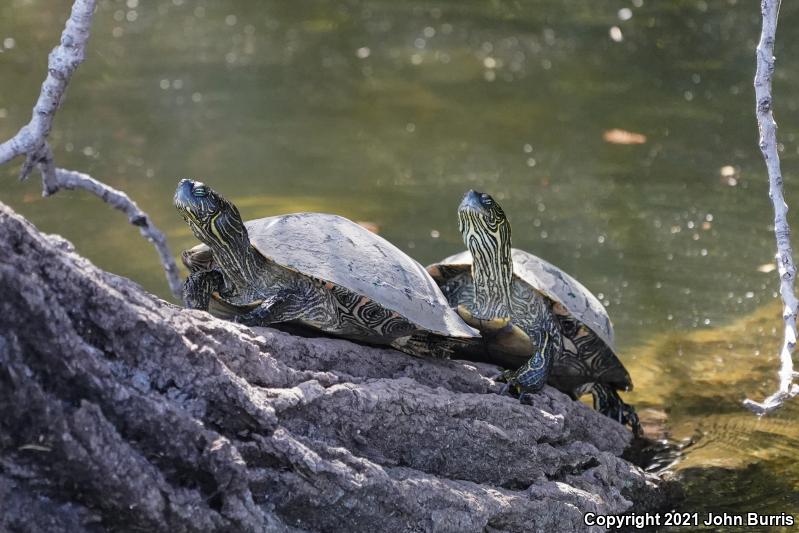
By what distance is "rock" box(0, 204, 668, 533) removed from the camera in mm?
1840

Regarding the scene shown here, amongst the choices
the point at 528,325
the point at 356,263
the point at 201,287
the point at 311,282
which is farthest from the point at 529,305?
the point at 201,287

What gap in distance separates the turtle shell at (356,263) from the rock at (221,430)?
6.8 inches

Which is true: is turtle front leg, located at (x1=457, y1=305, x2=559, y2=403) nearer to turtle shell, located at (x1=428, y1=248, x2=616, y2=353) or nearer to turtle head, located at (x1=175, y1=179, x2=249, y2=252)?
turtle shell, located at (x1=428, y1=248, x2=616, y2=353)

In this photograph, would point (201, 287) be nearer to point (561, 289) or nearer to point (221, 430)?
point (221, 430)

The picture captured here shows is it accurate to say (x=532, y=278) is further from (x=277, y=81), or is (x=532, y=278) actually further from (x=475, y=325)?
(x=277, y=81)

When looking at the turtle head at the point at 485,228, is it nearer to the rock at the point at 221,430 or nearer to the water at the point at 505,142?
the rock at the point at 221,430

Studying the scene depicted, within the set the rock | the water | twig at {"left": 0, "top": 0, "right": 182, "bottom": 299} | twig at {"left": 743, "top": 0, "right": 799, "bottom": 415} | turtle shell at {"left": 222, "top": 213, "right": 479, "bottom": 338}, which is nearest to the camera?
the rock

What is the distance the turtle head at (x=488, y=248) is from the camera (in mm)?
3186

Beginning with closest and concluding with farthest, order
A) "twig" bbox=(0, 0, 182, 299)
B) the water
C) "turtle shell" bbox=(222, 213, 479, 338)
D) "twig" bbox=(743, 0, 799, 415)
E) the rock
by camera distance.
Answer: the rock, "twig" bbox=(743, 0, 799, 415), "twig" bbox=(0, 0, 182, 299), "turtle shell" bbox=(222, 213, 479, 338), the water

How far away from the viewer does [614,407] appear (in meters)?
3.56

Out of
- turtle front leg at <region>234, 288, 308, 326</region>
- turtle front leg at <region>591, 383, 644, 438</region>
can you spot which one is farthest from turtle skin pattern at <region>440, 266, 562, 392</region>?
turtle front leg at <region>234, 288, 308, 326</region>

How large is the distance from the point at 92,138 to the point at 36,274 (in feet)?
15.0

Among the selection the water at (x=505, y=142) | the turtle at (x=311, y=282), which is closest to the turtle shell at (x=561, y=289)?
the turtle at (x=311, y=282)

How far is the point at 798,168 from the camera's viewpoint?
19.6 ft
